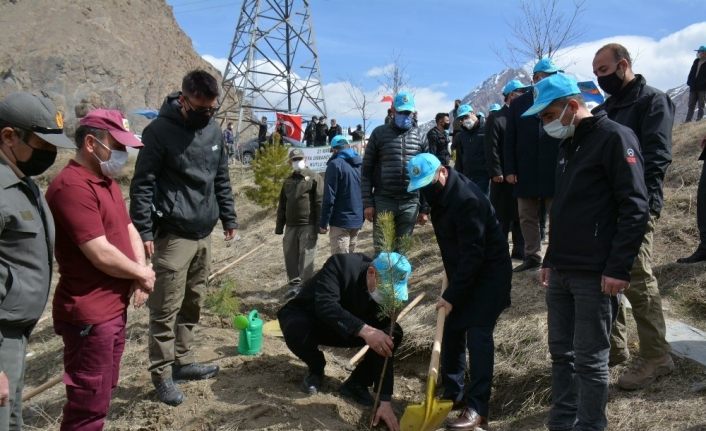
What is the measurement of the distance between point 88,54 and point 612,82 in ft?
133

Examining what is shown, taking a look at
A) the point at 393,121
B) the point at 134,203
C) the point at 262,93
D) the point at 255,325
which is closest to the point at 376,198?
the point at 393,121

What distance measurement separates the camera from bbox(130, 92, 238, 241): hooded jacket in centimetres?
342

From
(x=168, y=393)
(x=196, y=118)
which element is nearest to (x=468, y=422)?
(x=168, y=393)

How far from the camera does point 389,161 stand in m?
5.21

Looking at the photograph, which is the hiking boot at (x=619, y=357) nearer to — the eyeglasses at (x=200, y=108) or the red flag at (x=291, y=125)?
the eyeglasses at (x=200, y=108)

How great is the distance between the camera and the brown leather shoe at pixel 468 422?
3266 millimetres

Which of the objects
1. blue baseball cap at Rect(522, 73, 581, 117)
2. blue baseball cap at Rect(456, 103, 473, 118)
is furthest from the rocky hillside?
blue baseball cap at Rect(522, 73, 581, 117)

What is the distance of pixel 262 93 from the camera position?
2417 cm

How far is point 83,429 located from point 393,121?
3.74 m

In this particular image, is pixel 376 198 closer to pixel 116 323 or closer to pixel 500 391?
pixel 500 391

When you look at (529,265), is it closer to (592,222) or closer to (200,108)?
(592,222)

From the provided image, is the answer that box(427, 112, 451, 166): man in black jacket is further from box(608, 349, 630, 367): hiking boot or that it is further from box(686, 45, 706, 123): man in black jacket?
box(686, 45, 706, 123): man in black jacket

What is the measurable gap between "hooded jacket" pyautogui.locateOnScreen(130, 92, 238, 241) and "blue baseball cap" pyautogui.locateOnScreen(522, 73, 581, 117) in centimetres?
210

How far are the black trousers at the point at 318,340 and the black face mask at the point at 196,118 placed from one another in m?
1.49
